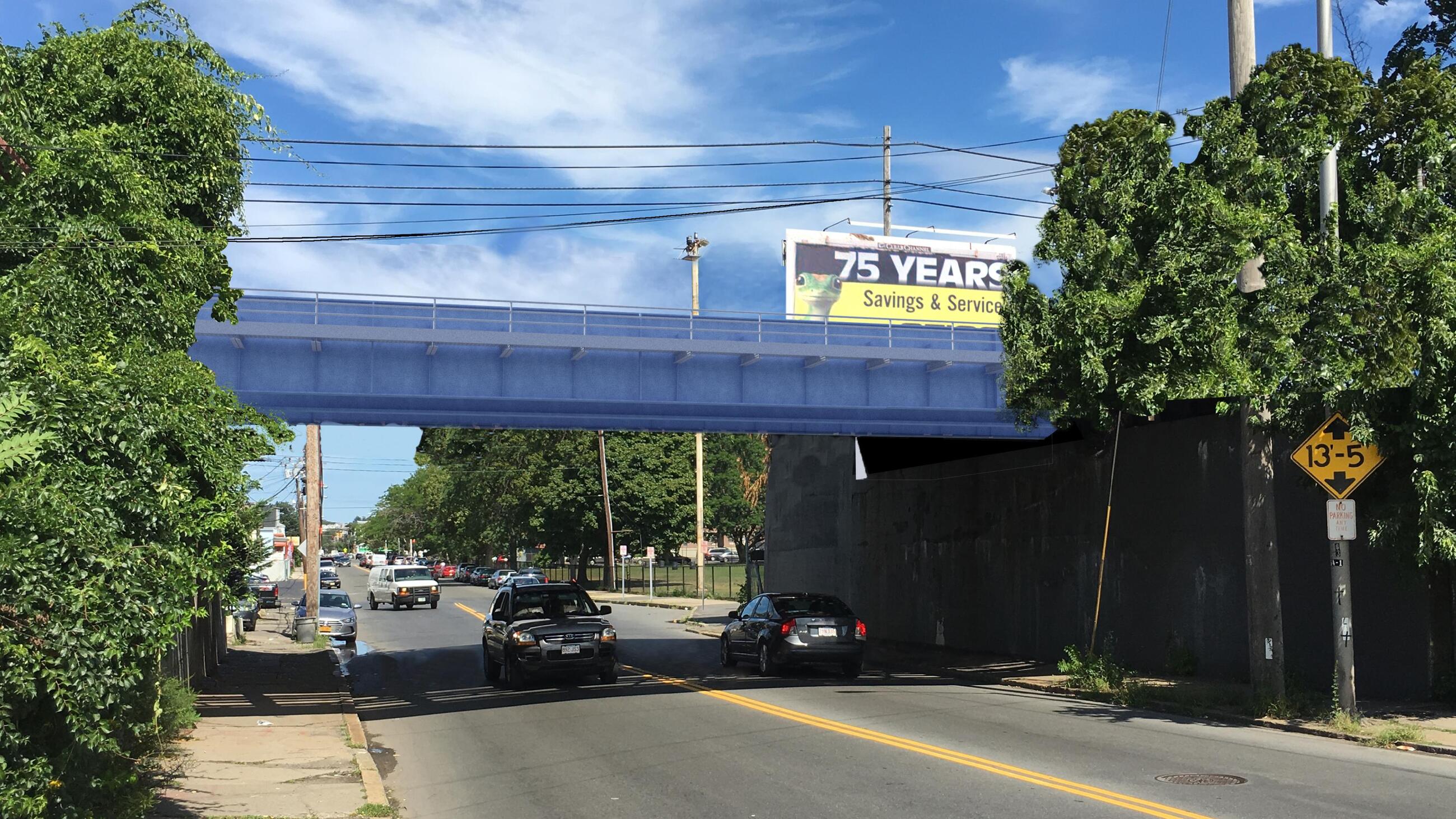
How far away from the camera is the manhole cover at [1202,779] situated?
33.6 ft

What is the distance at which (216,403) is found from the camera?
28.3ft

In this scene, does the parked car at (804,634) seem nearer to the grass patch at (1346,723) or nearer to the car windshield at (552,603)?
the car windshield at (552,603)

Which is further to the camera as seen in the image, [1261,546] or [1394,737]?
[1261,546]

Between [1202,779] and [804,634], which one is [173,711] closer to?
[1202,779]

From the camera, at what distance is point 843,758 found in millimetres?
11992

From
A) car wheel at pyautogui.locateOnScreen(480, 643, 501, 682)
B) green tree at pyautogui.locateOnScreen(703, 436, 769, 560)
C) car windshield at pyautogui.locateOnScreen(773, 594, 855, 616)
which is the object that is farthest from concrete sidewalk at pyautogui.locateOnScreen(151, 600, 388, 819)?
green tree at pyautogui.locateOnScreen(703, 436, 769, 560)

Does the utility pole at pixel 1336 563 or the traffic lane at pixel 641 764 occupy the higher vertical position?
the utility pole at pixel 1336 563

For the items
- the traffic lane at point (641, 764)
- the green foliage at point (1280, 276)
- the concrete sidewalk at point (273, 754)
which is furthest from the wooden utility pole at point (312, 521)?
the green foliage at point (1280, 276)

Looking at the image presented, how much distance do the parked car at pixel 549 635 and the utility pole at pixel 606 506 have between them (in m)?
44.2

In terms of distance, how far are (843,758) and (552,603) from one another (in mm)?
9801

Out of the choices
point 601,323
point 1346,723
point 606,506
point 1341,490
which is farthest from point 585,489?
point 1346,723

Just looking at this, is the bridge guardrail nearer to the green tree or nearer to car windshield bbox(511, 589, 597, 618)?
car windshield bbox(511, 589, 597, 618)

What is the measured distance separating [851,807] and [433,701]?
37.3ft

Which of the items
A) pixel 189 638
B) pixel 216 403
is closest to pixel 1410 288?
pixel 216 403
